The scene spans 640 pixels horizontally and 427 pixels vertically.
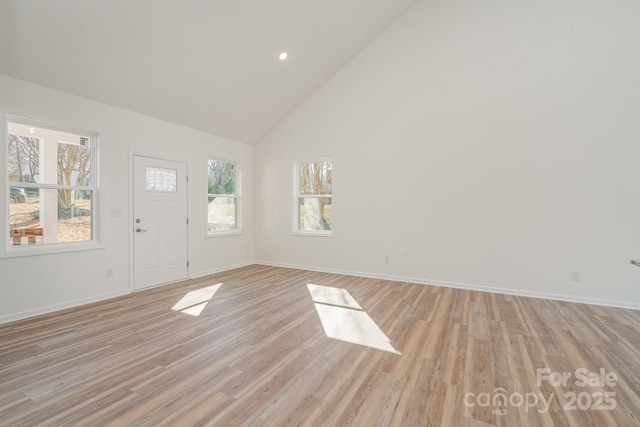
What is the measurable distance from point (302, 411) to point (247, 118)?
5.06m

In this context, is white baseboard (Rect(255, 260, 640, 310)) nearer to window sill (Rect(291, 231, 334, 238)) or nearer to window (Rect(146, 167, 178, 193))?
window sill (Rect(291, 231, 334, 238))

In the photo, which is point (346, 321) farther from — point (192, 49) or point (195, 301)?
point (192, 49)

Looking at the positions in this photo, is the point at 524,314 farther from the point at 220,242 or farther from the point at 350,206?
the point at 220,242

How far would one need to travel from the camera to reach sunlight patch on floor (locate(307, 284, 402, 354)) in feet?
9.11

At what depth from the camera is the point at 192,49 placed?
3.78 metres

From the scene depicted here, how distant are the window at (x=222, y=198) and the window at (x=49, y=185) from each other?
2000mm

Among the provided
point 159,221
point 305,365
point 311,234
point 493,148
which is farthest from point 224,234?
point 493,148

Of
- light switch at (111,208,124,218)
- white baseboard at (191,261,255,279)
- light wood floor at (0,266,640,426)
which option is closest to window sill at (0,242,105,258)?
light switch at (111,208,124,218)

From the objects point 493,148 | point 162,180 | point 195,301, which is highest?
point 493,148

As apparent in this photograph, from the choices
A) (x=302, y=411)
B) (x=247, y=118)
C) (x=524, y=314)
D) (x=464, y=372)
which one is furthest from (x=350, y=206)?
(x=302, y=411)

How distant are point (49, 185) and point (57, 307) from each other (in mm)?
1473

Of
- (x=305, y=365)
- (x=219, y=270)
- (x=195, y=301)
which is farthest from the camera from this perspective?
(x=219, y=270)

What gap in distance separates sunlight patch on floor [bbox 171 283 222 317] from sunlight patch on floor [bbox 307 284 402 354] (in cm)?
144

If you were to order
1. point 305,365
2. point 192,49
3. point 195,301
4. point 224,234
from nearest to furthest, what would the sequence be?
point 305,365, point 192,49, point 195,301, point 224,234
